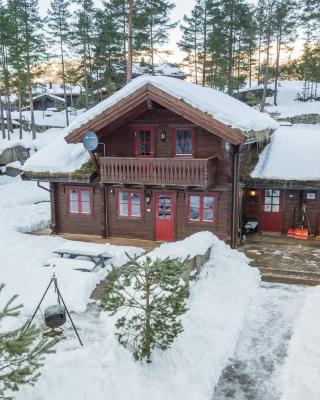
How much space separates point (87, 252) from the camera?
13.9 meters

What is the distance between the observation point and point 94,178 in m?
17.8

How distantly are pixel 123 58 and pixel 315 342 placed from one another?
109 feet

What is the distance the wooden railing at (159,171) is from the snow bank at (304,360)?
6.28m

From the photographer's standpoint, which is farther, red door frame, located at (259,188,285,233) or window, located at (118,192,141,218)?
red door frame, located at (259,188,285,233)

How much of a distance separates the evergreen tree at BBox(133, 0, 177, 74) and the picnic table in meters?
16.4

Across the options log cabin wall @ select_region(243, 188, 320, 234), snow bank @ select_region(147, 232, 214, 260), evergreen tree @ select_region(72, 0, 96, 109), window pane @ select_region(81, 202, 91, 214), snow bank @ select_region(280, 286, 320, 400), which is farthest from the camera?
evergreen tree @ select_region(72, 0, 96, 109)

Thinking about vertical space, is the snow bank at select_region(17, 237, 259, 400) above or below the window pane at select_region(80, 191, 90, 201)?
below

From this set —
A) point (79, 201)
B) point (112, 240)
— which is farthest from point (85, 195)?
point (112, 240)

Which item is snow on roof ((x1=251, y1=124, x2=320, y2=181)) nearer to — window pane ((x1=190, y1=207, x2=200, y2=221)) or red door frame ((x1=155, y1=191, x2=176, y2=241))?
window pane ((x1=190, y1=207, x2=200, y2=221))

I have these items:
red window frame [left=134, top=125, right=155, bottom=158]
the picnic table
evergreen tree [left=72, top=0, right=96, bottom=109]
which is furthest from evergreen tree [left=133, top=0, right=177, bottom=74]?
the picnic table

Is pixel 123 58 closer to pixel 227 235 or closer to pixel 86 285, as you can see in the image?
pixel 227 235

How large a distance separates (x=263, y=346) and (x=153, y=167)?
8.46 metres

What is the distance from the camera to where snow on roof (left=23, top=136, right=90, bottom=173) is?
18.0 m

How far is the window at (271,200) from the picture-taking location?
59.5ft
